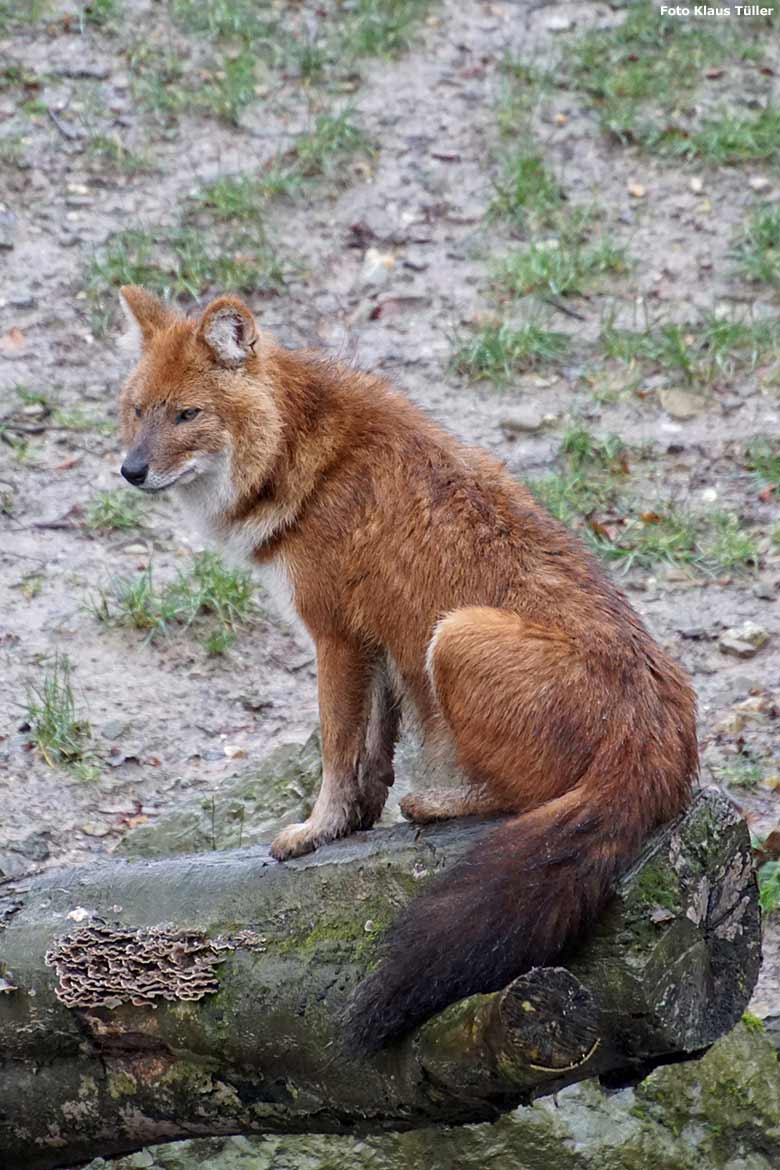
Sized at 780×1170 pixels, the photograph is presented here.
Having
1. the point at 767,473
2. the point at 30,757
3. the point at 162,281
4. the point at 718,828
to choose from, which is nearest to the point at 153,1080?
the point at 718,828

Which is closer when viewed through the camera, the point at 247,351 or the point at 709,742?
the point at 247,351

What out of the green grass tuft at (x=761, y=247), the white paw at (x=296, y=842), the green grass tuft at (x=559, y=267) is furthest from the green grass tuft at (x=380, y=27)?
the white paw at (x=296, y=842)

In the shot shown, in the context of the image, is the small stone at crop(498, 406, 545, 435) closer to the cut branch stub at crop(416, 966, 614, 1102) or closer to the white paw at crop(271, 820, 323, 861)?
the white paw at crop(271, 820, 323, 861)

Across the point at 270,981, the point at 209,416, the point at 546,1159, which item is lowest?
the point at 546,1159

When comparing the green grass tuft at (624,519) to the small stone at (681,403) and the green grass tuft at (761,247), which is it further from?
the green grass tuft at (761,247)

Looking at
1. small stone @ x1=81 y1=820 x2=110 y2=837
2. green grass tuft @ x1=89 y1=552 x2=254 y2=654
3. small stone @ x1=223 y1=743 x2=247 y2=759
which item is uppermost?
green grass tuft @ x1=89 y1=552 x2=254 y2=654

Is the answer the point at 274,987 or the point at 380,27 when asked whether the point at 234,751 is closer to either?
the point at 274,987

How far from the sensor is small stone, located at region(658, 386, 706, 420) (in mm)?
8930

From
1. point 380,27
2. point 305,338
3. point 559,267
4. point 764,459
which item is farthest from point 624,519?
point 380,27

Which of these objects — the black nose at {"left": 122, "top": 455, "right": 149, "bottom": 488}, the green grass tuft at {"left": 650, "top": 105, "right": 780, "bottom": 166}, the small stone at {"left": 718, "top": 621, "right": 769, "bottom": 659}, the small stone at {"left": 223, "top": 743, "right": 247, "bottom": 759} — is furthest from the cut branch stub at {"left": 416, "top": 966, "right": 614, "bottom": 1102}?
the green grass tuft at {"left": 650, "top": 105, "right": 780, "bottom": 166}

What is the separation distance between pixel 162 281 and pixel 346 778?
208 inches

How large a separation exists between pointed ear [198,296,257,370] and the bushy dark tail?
2156 millimetres

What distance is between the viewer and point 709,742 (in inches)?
267

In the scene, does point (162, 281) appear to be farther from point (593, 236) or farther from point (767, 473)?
point (767, 473)
